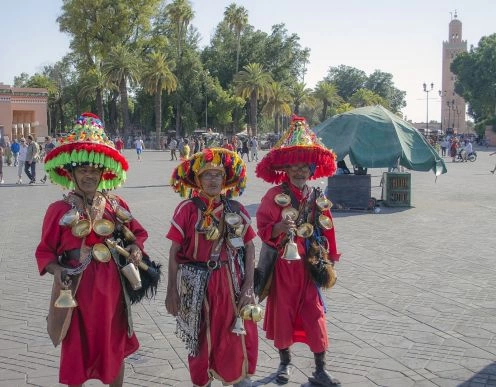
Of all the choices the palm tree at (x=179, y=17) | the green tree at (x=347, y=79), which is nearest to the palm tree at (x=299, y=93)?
the palm tree at (x=179, y=17)

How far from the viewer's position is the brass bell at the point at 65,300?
11.5 ft

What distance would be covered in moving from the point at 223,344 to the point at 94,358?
795 mm

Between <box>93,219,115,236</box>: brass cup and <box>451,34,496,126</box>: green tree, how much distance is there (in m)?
72.0

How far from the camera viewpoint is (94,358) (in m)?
3.70

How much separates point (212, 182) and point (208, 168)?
97mm

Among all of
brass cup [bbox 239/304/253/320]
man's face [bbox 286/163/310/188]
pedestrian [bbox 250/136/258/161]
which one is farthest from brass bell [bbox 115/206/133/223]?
pedestrian [bbox 250/136/258/161]

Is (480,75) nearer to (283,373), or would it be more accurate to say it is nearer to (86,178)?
(283,373)

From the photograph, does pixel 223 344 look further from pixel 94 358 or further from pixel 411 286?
pixel 411 286

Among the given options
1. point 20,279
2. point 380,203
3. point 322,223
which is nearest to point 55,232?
point 322,223

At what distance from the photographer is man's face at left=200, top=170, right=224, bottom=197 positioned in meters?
4.00

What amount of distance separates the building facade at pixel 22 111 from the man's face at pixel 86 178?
1898 inches

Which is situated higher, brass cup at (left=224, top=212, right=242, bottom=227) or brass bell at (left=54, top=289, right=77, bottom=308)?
brass cup at (left=224, top=212, right=242, bottom=227)

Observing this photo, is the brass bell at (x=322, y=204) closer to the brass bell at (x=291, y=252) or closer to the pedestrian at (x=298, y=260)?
the pedestrian at (x=298, y=260)

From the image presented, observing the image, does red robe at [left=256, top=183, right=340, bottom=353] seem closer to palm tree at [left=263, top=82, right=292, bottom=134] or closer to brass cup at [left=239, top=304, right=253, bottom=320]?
brass cup at [left=239, top=304, right=253, bottom=320]
